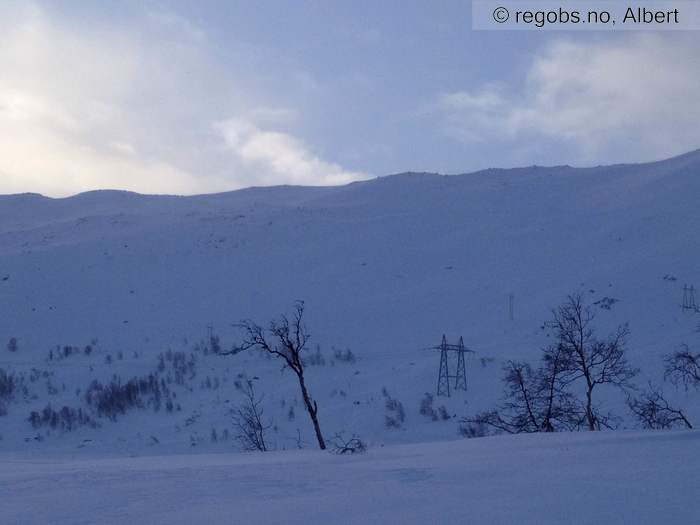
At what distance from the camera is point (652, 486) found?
19.7 feet

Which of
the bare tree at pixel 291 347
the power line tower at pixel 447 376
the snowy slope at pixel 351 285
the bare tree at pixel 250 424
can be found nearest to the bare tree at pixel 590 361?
the snowy slope at pixel 351 285

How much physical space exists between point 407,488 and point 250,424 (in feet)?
31.6

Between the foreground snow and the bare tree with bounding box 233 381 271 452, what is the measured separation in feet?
19.3

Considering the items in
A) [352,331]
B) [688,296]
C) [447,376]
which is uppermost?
[688,296]

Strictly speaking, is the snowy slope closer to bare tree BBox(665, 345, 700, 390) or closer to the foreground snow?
bare tree BBox(665, 345, 700, 390)

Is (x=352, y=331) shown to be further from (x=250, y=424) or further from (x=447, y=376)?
(x=250, y=424)

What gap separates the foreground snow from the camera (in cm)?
545

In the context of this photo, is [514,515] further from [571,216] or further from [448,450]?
[571,216]

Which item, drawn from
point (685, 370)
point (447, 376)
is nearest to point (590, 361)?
point (685, 370)

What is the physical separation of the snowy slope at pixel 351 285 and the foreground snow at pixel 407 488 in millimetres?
7822

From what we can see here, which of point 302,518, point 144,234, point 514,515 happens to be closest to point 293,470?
point 302,518

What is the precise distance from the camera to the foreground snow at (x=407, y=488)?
545 centimetres

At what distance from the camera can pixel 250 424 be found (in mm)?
15586

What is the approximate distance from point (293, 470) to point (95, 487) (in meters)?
2.07
